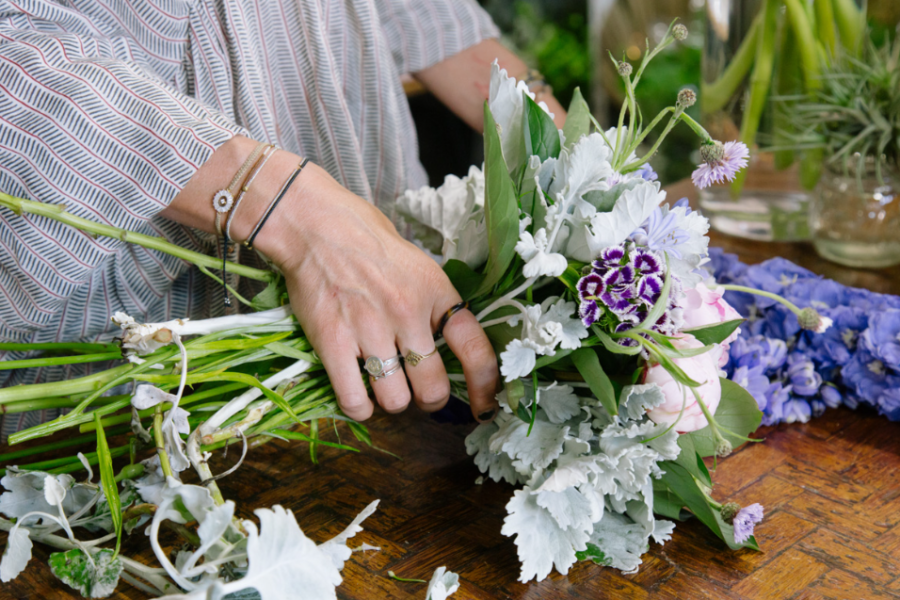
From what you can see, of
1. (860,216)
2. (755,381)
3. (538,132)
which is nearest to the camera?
(538,132)

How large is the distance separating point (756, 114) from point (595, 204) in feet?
1.89

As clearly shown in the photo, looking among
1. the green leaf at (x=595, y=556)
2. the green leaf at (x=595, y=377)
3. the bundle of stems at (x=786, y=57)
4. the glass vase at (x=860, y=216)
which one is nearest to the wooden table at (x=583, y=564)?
the green leaf at (x=595, y=556)

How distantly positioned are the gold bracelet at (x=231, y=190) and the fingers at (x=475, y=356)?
0.62 ft

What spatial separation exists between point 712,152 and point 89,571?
1.48ft

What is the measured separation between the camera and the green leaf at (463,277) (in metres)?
0.58

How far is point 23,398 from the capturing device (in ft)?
1.63

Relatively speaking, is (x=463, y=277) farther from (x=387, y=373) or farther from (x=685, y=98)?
(x=685, y=98)

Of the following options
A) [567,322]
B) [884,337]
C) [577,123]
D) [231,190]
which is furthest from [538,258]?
[884,337]

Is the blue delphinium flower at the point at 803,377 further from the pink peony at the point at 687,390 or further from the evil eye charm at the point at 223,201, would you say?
the evil eye charm at the point at 223,201

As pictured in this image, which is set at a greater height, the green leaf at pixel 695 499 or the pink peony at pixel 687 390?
the pink peony at pixel 687 390

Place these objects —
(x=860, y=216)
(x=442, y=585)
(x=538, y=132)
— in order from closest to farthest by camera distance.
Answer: (x=442, y=585)
(x=538, y=132)
(x=860, y=216)

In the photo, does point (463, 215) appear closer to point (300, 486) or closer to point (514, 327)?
point (514, 327)

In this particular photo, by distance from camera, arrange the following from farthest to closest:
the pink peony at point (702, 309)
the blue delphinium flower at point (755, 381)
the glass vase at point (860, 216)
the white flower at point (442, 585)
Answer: the glass vase at point (860, 216) → the blue delphinium flower at point (755, 381) → the pink peony at point (702, 309) → the white flower at point (442, 585)

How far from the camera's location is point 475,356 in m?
0.54
